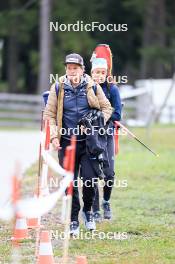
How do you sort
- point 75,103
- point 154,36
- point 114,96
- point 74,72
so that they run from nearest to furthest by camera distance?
point 74,72, point 75,103, point 114,96, point 154,36

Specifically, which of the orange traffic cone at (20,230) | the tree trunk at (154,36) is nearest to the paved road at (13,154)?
the orange traffic cone at (20,230)

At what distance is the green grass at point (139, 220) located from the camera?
8.38m

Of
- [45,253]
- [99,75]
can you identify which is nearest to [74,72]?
[99,75]

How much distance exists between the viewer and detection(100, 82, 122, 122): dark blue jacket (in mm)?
10273

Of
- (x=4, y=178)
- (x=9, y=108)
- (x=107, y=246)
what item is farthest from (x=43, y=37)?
(x=107, y=246)

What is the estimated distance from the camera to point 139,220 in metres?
10.6

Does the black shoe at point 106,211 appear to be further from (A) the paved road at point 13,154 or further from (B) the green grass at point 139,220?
(A) the paved road at point 13,154

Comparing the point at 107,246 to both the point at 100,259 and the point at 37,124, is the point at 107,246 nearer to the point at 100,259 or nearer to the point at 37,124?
the point at 100,259

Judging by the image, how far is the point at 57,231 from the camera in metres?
9.62

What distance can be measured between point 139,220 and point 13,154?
373 inches

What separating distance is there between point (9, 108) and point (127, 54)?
1445 cm

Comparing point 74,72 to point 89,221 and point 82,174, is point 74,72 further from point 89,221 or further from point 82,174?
point 89,221

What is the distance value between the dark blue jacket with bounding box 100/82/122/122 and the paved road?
2.68m

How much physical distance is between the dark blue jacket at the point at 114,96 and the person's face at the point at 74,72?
39.9 inches
